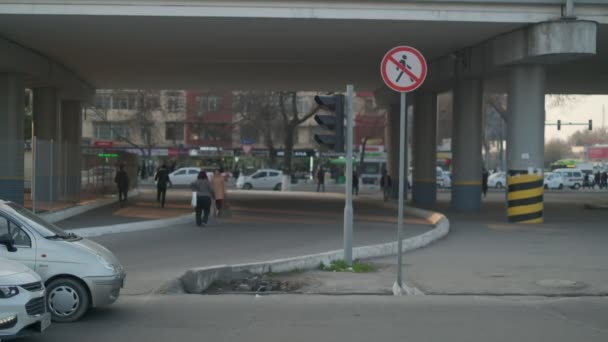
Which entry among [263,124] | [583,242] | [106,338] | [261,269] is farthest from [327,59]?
[263,124]

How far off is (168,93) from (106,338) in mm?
60489

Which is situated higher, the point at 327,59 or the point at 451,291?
the point at 327,59

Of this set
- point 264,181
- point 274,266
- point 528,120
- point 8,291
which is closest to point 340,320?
point 8,291

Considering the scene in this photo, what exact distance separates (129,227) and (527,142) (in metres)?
12.2

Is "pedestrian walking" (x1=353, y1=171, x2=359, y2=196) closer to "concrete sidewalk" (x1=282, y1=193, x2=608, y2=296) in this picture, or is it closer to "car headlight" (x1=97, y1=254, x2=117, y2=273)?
"concrete sidewalk" (x1=282, y1=193, x2=608, y2=296)

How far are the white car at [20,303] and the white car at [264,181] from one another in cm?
4773

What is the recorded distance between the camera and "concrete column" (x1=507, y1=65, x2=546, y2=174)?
2366 cm

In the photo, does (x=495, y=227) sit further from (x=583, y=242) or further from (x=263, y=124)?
(x=263, y=124)

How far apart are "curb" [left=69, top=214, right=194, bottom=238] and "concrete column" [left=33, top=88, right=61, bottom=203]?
356 centimetres

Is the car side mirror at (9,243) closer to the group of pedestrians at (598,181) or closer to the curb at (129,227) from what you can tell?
the curb at (129,227)

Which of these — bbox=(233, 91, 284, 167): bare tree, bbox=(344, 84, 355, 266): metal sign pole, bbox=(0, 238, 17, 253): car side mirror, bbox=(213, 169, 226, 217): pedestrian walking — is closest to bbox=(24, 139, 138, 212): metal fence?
bbox=(213, 169, 226, 217): pedestrian walking

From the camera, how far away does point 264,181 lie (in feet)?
181

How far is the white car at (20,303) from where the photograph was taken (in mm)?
6746

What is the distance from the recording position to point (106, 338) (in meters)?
8.16
